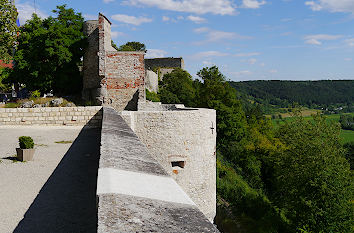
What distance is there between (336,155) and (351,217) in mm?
4764

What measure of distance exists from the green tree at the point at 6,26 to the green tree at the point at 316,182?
75.5 ft

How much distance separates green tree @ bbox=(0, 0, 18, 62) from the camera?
2260 centimetres

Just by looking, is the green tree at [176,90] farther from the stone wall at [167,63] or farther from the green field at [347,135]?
the green field at [347,135]

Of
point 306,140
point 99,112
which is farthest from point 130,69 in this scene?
point 306,140

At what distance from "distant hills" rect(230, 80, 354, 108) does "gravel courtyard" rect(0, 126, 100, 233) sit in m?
115

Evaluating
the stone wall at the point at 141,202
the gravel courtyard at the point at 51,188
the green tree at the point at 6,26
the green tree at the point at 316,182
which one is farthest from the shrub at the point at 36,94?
the stone wall at the point at 141,202

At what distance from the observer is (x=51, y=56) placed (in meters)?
22.7

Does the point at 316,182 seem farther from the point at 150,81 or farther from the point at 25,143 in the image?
the point at 150,81

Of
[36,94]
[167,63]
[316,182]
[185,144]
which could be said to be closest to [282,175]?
[316,182]

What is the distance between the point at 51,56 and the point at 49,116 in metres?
12.1

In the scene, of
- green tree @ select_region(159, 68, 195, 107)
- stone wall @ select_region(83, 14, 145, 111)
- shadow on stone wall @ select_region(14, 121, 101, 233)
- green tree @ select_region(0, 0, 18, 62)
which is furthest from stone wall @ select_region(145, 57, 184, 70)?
shadow on stone wall @ select_region(14, 121, 101, 233)

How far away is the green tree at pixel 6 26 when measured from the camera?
2260cm

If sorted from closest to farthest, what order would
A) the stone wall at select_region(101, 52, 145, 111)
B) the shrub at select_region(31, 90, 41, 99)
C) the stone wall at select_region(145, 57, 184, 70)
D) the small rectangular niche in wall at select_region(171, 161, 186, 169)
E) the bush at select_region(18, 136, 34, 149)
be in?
1. the bush at select_region(18, 136, 34, 149)
2. the small rectangular niche in wall at select_region(171, 161, 186, 169)
3. the stone wall at select_region(101, 52, 145, 111)
4. the shrub at select_region(31, 90, 41, 99)
5. the stone wall at select_region(145, 57, 184, 70)

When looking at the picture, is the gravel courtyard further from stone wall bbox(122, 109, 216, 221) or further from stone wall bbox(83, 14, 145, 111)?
stone wall bbox(83, 14, 145, 111)
